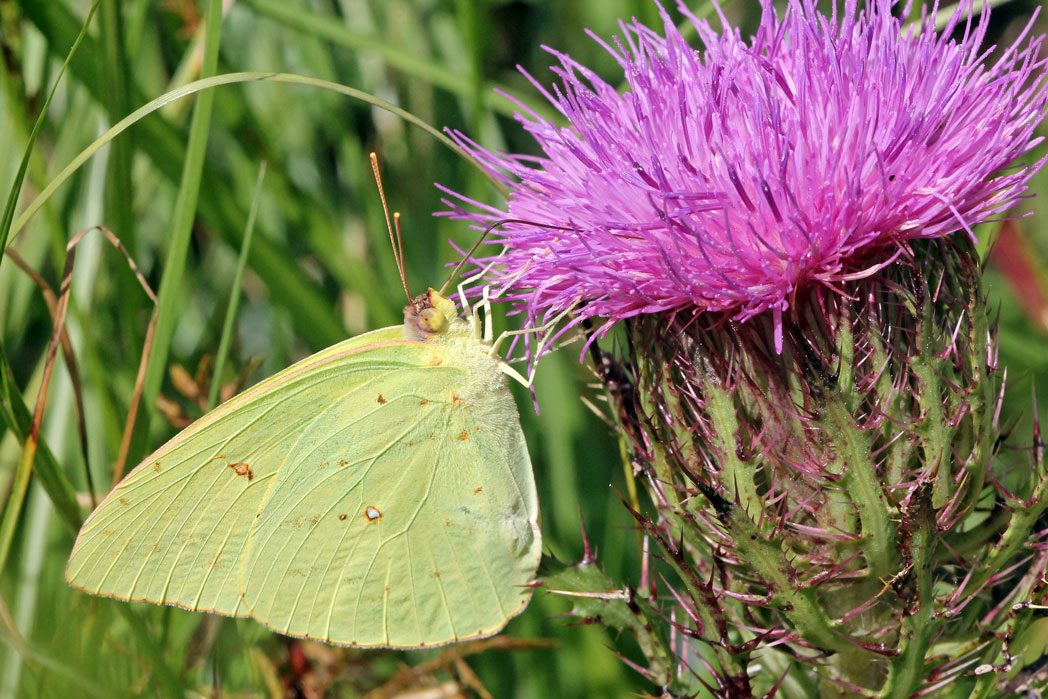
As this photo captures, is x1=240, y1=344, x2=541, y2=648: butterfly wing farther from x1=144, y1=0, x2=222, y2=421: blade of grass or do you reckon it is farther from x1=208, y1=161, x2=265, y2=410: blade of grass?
x1=144, y1=0, x2=222, y2=421: blade of grass

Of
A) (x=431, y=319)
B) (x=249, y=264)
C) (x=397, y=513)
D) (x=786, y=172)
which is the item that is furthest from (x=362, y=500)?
(x=786, y=172)

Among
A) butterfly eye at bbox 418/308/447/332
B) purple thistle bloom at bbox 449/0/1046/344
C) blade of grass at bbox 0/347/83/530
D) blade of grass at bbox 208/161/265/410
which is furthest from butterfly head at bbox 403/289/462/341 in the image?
blade of grass at bbox 0/347/83/530

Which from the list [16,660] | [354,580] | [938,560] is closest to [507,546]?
[354,580]

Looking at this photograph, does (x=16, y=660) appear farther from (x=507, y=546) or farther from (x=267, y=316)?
(x=267, y=316)

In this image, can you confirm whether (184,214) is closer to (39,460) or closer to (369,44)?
(39,460)

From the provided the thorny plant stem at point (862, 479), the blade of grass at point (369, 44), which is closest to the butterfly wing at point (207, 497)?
the blade of grass at point (369, 44)

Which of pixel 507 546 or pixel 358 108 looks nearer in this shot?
pixel 507 546

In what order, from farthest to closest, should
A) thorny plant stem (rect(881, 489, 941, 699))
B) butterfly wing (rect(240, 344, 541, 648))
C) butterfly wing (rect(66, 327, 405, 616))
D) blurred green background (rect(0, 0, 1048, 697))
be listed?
blurred green background (rect(0, 0, 1048, 697)) → butterfly wing (rect(240, 344, 541, 648)) → butterfly wing (rect(66, 327, 405, 616)) → thorny plant stem (rect(881, 489, 941, 699))
